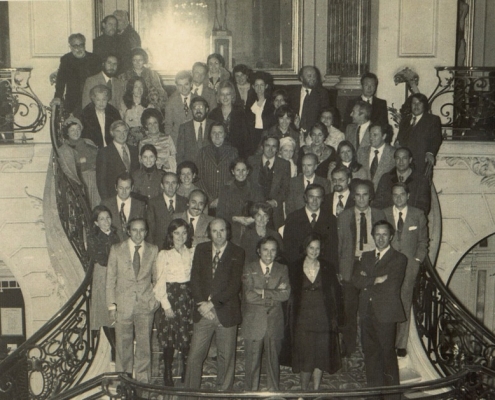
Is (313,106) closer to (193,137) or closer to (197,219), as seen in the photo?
(193,137)

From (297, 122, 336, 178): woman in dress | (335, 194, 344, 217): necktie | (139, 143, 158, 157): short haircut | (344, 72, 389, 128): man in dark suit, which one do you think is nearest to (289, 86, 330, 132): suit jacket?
(344, 72, 389, 128): man in dark suit

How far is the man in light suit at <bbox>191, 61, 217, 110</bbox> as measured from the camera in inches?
312

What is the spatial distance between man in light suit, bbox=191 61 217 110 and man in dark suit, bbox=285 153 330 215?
5.28 feet

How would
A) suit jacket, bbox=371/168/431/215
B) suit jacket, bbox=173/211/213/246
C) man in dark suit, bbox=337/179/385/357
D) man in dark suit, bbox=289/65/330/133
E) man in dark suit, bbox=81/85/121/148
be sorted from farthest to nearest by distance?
man in dark suit, bbox=289/65/330/133
man in dark suit, bbox=81/85/121/148
suit jacket, bbox=371/168/431/215
man in dark suit, bbox=337/179/385/357
suit jacket, bbox=173/211/213/246

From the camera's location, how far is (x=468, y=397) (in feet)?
19.3

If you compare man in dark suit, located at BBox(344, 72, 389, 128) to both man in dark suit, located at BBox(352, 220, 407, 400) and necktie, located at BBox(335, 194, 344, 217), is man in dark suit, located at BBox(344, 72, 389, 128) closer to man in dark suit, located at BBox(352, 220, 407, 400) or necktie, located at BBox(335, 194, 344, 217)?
necktie, located at BBox(335, 194, 344, 217)

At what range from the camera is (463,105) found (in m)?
8.95

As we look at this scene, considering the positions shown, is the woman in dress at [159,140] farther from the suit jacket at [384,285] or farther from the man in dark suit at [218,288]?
the suit jacket at [384,285]

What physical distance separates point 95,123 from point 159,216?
1607mm

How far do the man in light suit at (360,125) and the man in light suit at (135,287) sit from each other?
8.84ft

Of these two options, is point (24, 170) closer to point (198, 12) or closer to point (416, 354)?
point (198, 12)

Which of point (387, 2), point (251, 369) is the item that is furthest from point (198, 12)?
point (251, 369)

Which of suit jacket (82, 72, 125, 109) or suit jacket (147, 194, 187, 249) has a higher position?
suit jacket (82, 72, 125, 109)

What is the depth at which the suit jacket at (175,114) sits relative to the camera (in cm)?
782
